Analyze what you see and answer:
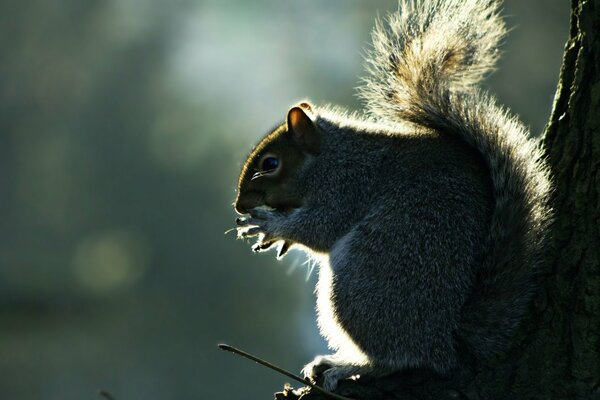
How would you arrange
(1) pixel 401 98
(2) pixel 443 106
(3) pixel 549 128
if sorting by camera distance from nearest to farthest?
1. (3) pixel 549 128
2. (2) pixel 443 106
3. (1) pixel 401 98

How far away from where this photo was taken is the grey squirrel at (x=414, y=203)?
7.25 feet

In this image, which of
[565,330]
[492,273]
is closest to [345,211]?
[492,273]

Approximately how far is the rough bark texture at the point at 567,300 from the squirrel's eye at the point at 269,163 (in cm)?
114

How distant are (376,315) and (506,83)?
19.8 ft

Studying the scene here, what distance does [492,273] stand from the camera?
2.22 m

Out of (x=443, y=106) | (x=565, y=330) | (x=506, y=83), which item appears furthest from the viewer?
(x=506, y=83)

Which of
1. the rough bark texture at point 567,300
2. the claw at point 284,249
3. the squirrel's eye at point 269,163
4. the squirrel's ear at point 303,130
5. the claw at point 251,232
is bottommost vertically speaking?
the rough bark texture at point 567,300

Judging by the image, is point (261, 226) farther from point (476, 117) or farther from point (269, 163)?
point (476, 117)

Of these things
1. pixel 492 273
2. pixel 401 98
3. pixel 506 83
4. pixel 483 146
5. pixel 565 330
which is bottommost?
pixel 565 330

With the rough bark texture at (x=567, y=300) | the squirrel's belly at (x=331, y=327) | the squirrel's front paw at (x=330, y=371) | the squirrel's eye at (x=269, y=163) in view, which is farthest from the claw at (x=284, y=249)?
the rough bark texture at (x=567, y=300)

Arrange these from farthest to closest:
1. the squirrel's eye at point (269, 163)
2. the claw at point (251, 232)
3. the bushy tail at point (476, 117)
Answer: the squirrel's eye at point (269, 163) < the claw at point (251, 232) < the bushy tail at point (476, 117)

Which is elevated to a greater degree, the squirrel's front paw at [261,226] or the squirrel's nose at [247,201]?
the squirrel's nose at [247,201]

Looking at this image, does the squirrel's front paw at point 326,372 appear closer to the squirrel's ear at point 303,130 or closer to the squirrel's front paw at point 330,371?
the squirrel's front paw at point 330,371

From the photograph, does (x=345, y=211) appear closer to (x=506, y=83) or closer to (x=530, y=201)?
(x=530, y=201)
